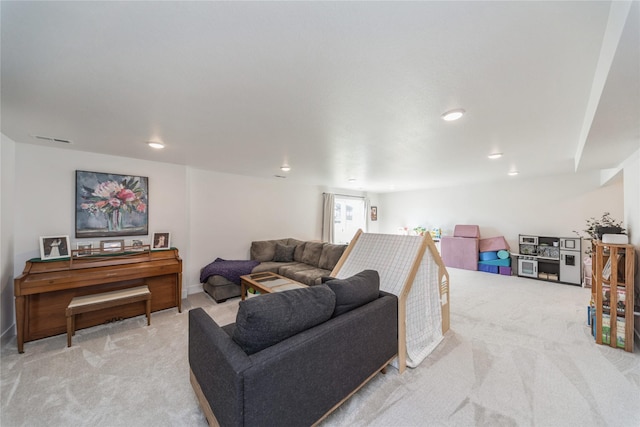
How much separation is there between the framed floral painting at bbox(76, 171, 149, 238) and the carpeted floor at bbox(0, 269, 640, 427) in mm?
1260

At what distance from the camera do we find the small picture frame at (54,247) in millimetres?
2699

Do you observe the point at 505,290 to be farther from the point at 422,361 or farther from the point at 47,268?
the point at 47,268

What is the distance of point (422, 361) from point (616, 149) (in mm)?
2973

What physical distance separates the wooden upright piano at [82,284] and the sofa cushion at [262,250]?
5.02ft

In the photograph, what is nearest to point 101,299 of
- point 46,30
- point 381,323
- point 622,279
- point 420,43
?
point 46,30

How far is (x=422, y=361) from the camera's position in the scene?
2.15m

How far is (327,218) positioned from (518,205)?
446 cm

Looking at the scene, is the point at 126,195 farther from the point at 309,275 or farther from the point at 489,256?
the point at 489,256

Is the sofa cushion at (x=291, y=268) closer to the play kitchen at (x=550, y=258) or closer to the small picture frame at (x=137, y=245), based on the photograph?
the small picture frame at (x=137, y=245)

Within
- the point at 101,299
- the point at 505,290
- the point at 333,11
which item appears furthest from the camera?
the point at 505,290

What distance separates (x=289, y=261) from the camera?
4.82 meters

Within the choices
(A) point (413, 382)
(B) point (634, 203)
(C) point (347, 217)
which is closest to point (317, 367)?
(A) point (413, 382)

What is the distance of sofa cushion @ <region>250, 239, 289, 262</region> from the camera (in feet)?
15.5

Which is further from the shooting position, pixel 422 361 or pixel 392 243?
pixel 392 243
